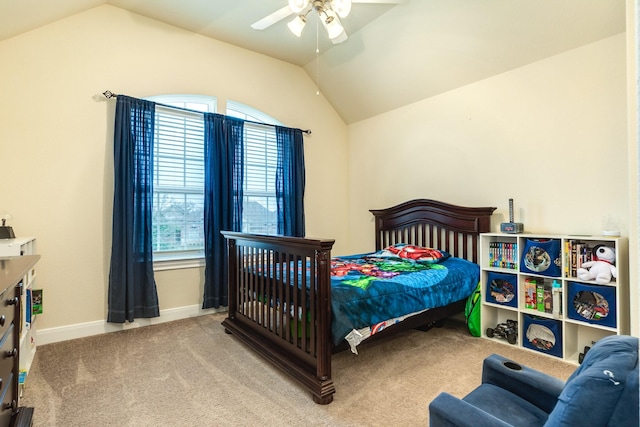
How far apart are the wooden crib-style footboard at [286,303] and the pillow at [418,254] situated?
133 cm

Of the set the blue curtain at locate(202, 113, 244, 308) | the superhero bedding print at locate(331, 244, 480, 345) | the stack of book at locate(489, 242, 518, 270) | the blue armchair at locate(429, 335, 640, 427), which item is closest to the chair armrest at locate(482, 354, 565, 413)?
the blue armchair at locate(429, 335, 640, 427)

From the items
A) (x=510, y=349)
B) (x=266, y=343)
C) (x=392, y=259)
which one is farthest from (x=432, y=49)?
(x=266, y=343)

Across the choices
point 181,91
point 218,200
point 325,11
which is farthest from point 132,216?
point 325,11

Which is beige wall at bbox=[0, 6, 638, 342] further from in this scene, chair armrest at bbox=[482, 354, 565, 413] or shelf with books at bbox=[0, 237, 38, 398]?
chair armrest at bbox=[482, 354, 565, 413]

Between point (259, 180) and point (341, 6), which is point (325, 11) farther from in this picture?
point (259, 180)

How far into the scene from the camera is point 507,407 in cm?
126

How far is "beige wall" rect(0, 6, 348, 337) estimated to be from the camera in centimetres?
270

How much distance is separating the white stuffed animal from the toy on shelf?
28.4 inches

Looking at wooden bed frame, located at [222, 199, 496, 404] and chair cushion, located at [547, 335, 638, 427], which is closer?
chair cushion, located at [547, 335, 638, 427]

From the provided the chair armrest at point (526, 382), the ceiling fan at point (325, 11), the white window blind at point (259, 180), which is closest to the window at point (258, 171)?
the white window blind at point (259, 180)

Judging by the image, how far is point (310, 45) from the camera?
153 inches

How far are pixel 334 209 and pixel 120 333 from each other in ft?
9.73

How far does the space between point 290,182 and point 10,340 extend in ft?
10.2

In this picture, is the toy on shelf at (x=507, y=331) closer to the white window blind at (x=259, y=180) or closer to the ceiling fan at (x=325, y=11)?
the white window blind at (x=259, y=180)
